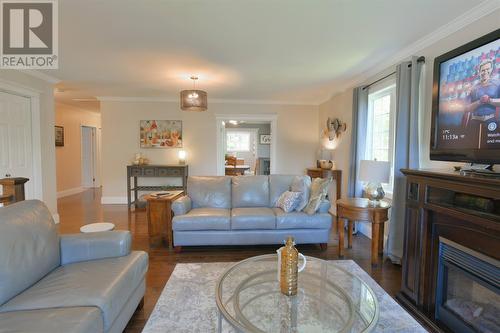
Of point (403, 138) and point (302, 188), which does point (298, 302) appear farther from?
point (403, 138)


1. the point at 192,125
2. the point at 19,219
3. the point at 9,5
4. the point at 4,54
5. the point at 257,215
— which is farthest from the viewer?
the point at 192,125

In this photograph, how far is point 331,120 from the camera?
5.27 metres

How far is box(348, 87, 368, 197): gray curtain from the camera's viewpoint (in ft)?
12.6

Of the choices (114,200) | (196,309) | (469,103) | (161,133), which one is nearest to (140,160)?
(161,133)

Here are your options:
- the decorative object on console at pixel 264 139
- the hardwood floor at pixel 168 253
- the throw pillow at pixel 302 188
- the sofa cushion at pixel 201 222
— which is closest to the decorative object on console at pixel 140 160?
the hardwood floor at pixel 168 253

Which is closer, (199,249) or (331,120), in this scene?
(199,249)

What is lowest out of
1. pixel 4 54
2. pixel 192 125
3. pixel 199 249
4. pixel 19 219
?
pixel 199 249

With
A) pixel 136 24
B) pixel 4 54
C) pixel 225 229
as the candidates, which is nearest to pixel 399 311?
pixel 225 229

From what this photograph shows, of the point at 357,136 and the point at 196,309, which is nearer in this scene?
the point at 196,309

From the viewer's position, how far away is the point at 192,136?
238 inches

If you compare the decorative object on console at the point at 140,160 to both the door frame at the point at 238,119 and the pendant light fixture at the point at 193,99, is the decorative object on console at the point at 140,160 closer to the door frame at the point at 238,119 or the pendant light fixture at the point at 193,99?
the door frame at the point at 238,119

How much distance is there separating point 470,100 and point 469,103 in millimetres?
23

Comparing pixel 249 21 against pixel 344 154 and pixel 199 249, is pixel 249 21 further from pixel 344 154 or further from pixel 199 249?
pixel 344 154

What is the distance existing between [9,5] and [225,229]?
3.01 m
